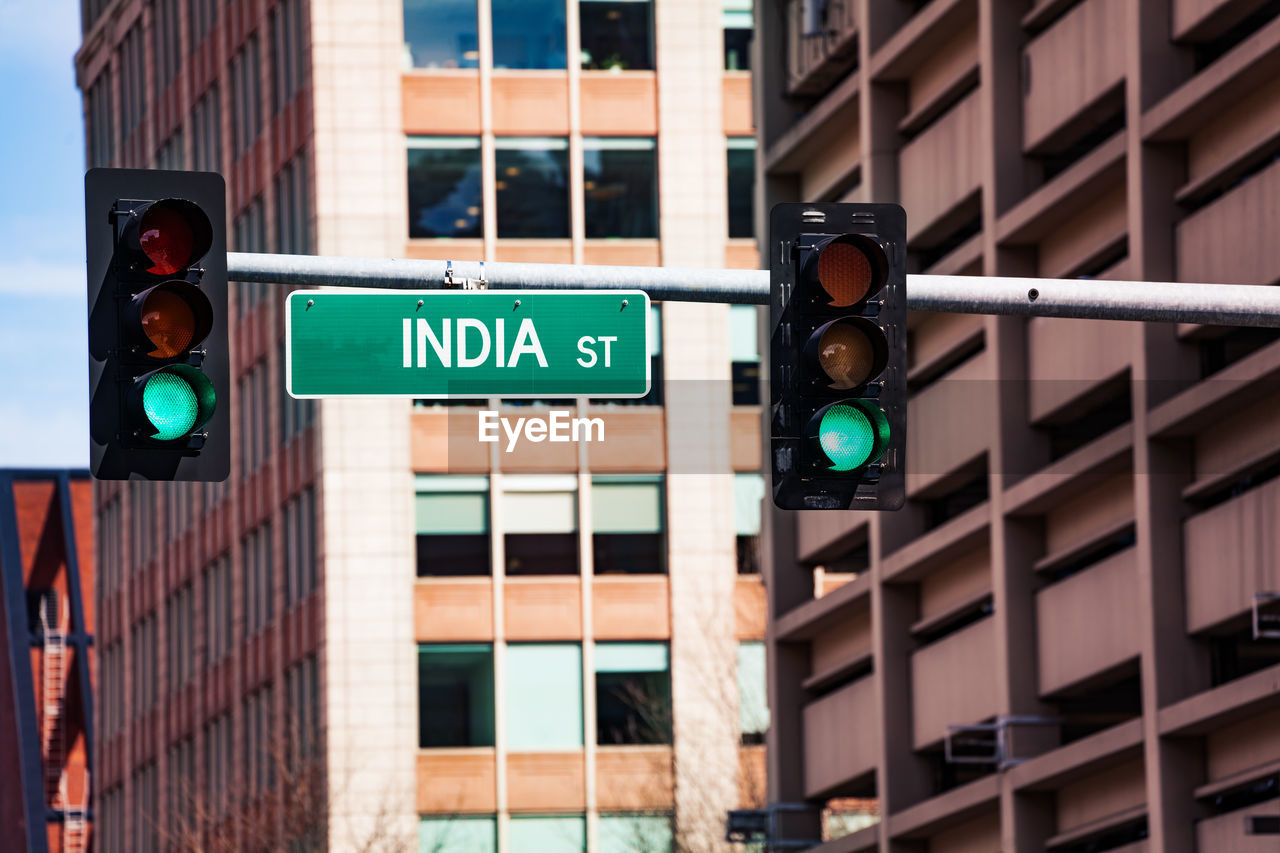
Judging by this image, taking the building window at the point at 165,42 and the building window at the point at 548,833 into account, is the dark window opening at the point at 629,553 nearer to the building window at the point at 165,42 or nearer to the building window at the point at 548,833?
the building window at the point at 548,833

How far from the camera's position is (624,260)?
66.4m

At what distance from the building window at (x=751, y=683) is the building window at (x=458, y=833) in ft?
22.5

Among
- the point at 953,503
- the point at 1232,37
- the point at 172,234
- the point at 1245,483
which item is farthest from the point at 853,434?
the point at 953,503

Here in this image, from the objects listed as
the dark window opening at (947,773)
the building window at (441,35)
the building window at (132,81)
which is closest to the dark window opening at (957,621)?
the dark window opening at (947,773)

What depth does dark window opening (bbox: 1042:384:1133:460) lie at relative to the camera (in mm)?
35469

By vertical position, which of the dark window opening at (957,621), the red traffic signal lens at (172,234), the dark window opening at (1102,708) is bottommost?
the red traffic signal lens at (172,234)

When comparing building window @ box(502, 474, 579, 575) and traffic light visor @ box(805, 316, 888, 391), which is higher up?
building window @ box(502, 474, 579, 575)

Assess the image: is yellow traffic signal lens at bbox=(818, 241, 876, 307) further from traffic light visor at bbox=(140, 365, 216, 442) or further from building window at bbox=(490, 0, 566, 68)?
building window at bbox=(490, 0, 566, 68)

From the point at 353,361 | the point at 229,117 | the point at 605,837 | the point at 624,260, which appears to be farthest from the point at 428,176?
the point at 353,361

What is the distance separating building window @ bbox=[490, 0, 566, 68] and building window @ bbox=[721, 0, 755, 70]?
436 centimetres

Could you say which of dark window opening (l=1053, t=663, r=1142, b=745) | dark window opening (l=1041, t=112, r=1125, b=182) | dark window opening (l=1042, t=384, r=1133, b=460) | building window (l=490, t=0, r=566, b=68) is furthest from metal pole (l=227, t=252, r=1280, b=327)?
building window (l=490, t=0, r=566, b=68)

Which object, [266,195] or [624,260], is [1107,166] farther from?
[266,195]

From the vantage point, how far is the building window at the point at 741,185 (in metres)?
68.2

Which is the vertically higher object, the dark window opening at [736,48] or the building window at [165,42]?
Result: the building window at [165,42]
